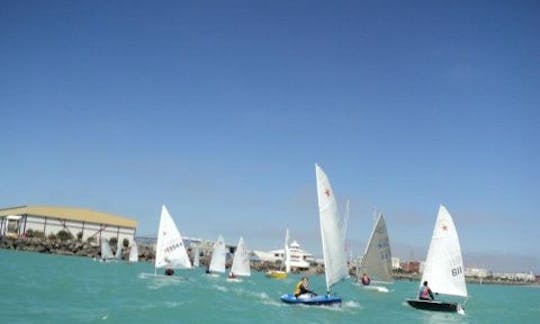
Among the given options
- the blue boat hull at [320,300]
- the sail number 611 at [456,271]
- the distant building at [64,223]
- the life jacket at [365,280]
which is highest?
the distant building at [64,223]

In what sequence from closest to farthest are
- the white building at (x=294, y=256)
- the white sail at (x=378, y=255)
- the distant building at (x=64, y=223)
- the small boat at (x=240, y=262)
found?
the white sail at (x=378, y=255), the small boat at (x=240, y=262), the distant building at (x=64, y=223), the white building at (x=294, y=256)

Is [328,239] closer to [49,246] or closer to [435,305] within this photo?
[435,305]

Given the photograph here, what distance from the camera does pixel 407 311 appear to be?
111ft

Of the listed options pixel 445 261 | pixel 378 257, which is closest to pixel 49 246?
pixel 378 257

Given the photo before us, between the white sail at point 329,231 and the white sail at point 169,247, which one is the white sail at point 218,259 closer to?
the white sail at point 169,247

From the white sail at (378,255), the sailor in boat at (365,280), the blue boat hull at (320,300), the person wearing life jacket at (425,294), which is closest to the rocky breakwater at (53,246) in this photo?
the sailor in boat at (365,280)

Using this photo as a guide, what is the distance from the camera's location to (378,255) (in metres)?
51.9

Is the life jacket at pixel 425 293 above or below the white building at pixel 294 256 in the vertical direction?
below

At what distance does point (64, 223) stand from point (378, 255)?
92519mm

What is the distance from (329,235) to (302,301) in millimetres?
3551

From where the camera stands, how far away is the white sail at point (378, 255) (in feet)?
166

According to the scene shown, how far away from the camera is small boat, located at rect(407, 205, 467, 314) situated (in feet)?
110

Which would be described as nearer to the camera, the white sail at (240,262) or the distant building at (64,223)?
the white sail at (240,262)

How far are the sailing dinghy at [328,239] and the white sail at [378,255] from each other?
72.8 feet
